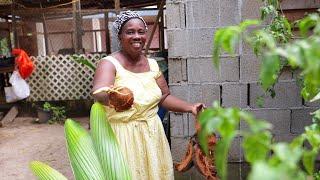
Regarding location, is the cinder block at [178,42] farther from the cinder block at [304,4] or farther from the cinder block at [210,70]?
the cinder block at [304,4]

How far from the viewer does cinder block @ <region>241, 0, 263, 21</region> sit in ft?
8.54

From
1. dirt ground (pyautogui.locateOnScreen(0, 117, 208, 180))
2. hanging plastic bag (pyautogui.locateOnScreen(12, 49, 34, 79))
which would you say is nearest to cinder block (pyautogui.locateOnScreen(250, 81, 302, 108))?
dirt ground (pyautogui.locateOnScreen(0, 117, 208, 180))

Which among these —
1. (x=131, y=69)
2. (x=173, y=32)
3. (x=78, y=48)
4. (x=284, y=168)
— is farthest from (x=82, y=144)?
(x=78, y=48)

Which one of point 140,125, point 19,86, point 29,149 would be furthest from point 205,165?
point 19,86

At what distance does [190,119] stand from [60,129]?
3934 mm

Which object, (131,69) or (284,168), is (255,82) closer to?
(131,69)

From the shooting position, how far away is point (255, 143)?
470mm

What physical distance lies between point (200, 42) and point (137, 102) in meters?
0.93

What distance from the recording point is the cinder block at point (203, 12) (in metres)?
2.65

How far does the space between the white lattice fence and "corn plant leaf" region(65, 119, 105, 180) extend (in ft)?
18.3

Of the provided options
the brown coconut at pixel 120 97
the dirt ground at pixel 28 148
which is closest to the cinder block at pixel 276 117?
the brown coconut at pixel 120 97

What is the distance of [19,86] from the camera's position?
666 centimetres

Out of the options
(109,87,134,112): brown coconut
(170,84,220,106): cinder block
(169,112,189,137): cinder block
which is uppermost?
(109,87,134,112): brown coconut

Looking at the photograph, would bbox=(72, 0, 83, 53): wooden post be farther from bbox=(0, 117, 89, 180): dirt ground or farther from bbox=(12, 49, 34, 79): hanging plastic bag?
bbox=(0, 117, 89, 180): dirt ground
